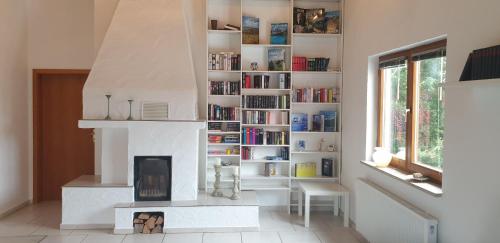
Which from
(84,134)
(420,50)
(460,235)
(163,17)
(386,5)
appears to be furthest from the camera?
(84,134)

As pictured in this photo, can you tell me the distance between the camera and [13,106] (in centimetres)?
539

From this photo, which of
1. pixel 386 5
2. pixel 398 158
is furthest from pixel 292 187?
pixel 386 5

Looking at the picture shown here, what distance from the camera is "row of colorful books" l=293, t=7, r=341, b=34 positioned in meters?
5.48

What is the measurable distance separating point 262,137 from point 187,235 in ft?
5.40

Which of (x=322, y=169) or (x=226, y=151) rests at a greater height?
(x=226, y=151)

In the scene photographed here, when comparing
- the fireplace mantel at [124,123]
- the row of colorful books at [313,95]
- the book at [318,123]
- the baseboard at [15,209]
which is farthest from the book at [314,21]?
the baseboard at [15,209]

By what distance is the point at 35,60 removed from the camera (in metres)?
5.79

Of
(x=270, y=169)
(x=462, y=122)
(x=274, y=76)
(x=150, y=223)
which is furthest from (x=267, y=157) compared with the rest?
(x=462, y=122)

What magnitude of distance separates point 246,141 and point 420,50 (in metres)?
2.61

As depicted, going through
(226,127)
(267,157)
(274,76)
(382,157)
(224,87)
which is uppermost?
(274,76)

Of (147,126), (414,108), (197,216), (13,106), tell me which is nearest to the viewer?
(414,108)

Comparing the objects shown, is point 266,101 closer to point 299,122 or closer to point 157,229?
point 299,122

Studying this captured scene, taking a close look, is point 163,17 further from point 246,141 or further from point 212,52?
point 246,141

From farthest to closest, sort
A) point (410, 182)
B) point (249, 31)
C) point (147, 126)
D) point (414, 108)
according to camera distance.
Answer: point (249, 31) → point (147, 126) → point (414, 108) → point (410, 182)
